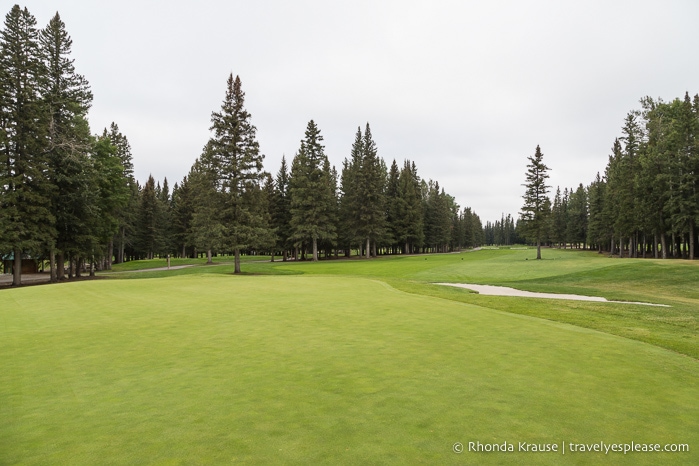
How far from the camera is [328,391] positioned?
5.87 meters

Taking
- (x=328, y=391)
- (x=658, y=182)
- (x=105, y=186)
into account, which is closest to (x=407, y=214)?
(x=658, y=182)

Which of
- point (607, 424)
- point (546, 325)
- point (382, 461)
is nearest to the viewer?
point (382, 461)

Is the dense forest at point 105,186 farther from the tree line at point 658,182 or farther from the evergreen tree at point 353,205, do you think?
the tree line at point 658,182

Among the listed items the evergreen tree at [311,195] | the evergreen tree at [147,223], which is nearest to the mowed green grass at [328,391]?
the evergreen tree at [311,195]

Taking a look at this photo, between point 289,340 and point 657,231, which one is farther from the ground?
point 657,231

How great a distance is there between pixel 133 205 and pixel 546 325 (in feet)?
254

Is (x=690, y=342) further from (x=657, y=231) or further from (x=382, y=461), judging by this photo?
(x=657, y=231)

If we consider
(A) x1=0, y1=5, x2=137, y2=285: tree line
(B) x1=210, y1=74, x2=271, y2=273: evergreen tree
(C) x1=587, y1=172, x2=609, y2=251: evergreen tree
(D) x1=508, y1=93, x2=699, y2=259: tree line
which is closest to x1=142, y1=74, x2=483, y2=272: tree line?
(B) x1=210, y1=74, x2=271, y2=273: evergreen tree

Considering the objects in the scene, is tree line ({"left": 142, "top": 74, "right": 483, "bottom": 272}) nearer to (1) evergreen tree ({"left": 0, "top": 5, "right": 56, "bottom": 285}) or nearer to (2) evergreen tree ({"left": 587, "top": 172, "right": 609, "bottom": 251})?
(1) evergreen tree ({"left": 0, "top": 5, "right": 56, "bottom": 285})

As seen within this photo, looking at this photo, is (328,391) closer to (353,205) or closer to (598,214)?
(353,205)

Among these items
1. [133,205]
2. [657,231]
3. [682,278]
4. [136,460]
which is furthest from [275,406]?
[133,205]

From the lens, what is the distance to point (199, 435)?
444 centimetres

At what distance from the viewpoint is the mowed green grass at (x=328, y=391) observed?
164 inches

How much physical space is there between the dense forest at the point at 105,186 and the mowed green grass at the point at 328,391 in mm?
27512
